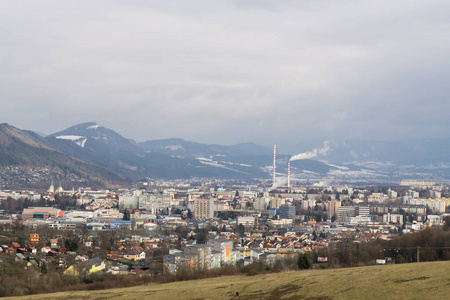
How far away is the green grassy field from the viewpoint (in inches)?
583

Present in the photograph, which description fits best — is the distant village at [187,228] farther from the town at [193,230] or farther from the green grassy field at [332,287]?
the green grassy field at [332,287]

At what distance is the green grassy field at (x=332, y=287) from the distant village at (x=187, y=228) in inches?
355

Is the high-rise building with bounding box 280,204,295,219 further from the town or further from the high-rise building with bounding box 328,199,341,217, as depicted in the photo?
the high-rise building with bounding box 328,199,341,217

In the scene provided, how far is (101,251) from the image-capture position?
40281mm

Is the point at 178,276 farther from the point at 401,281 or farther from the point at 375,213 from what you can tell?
the point at 375,213

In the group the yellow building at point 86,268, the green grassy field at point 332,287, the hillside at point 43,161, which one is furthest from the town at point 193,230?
the hillside at point 43,161

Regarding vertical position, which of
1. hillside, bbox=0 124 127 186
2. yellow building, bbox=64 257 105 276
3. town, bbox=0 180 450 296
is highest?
hillside, bbox=0 124 127 186

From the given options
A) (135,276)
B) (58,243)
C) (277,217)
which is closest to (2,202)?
(277,217)

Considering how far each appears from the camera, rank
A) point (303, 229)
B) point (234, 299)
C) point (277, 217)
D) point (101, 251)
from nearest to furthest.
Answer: point (234, 299) < point (101, 251) < point (303, 229) < point (277, 217)

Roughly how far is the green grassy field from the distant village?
9015 millimetres

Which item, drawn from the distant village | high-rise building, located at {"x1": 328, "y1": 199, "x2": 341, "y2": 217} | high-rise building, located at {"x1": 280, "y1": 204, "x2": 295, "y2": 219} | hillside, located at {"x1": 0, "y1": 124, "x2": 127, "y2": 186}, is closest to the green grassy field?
the distant village

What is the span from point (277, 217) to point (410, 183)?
Result: 8011 centimetres

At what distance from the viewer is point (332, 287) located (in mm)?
16219

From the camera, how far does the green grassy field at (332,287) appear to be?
583 inches
